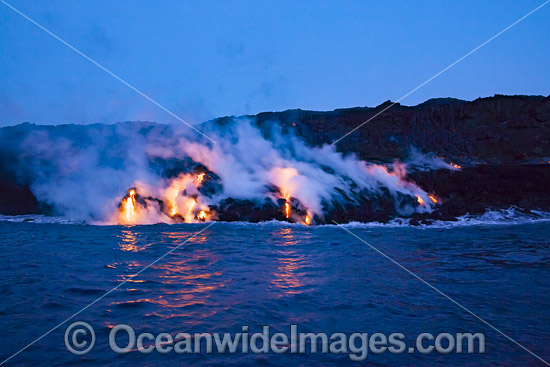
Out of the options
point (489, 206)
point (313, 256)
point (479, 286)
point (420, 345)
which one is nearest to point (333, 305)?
point (420, 345)

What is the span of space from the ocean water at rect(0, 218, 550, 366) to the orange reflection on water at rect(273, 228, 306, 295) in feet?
0.07

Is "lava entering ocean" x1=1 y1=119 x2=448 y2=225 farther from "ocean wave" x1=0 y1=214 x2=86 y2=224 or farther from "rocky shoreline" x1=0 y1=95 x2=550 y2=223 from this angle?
"rocky shoreline" x1=0 y1=95 x2=550 y2=223

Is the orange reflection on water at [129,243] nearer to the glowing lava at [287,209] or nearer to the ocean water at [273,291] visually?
the ocean water at [273,291]

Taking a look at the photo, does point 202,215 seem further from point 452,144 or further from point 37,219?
point 452,144

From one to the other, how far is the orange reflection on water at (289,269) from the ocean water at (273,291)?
0.07 ft

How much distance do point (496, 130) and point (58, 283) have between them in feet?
74.8

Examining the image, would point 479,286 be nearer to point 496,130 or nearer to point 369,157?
point 369,157

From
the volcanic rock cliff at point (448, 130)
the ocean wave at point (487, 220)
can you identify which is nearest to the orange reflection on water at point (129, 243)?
the ocean wave at point (487, 220)

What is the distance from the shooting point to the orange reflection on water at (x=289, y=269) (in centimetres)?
586

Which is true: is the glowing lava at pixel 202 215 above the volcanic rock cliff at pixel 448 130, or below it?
below

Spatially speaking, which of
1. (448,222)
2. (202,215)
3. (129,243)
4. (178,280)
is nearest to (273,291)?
(178,280)

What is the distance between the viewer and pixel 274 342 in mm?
3973

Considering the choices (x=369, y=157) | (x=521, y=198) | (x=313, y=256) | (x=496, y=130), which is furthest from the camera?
(x=496, y=130)

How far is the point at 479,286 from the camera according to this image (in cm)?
590
